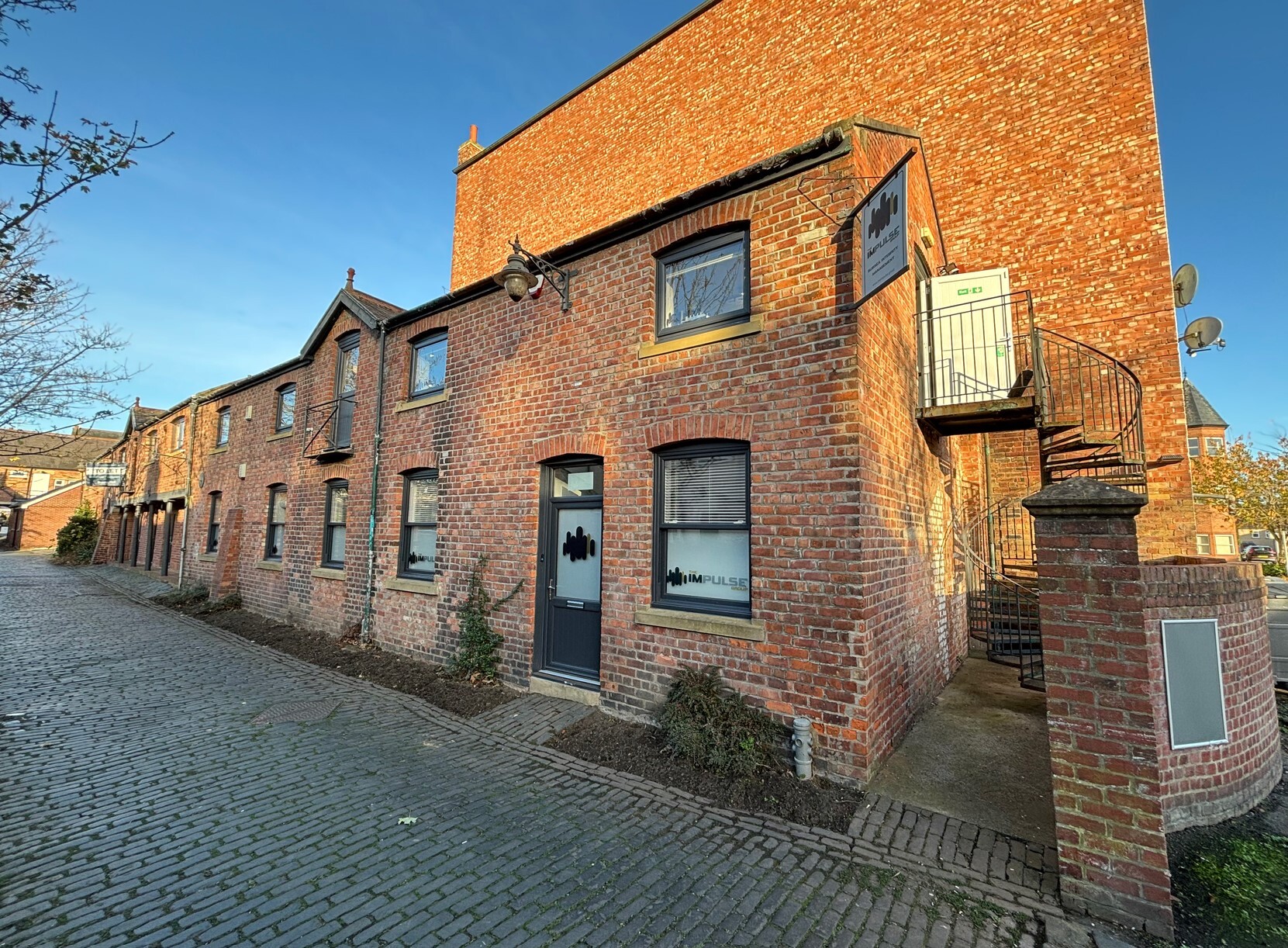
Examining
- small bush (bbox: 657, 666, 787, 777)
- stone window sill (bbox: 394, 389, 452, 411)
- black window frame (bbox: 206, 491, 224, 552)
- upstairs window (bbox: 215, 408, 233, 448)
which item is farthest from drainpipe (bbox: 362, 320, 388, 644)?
black window frame (bbox: 206, 491, 224, 552)

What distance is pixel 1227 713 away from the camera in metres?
4.33

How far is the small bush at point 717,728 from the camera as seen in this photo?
15.4 feet

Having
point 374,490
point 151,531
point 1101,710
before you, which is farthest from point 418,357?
point 151,531

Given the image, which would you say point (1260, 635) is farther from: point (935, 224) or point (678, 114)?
point (678, 114)

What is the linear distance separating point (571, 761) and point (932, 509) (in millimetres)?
5504

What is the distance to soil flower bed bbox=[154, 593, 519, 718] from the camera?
683 cm

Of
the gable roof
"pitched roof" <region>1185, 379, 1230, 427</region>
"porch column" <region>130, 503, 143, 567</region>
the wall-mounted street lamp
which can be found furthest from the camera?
"pitched roof" <region>1185, 379, 1230, 427</region>

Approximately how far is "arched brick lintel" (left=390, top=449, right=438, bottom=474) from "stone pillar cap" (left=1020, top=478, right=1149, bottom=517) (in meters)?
7.72

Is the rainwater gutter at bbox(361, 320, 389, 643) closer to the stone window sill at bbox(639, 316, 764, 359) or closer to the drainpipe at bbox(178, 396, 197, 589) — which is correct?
the stone window sill at bbox(639, 316, 764, 359)

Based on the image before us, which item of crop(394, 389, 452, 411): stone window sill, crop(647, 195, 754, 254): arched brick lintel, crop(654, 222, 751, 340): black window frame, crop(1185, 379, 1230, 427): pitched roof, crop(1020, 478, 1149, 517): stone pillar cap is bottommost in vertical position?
crop(1020, 478, 1149, 517): stone pillar cap

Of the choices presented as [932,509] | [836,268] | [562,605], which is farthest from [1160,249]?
[562,605]

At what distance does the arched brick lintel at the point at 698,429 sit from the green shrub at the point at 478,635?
2783mm

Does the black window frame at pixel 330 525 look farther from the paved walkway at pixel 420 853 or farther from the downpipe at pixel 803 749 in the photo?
the downpipe at pixel 803 749

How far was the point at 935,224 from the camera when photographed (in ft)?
29.1
